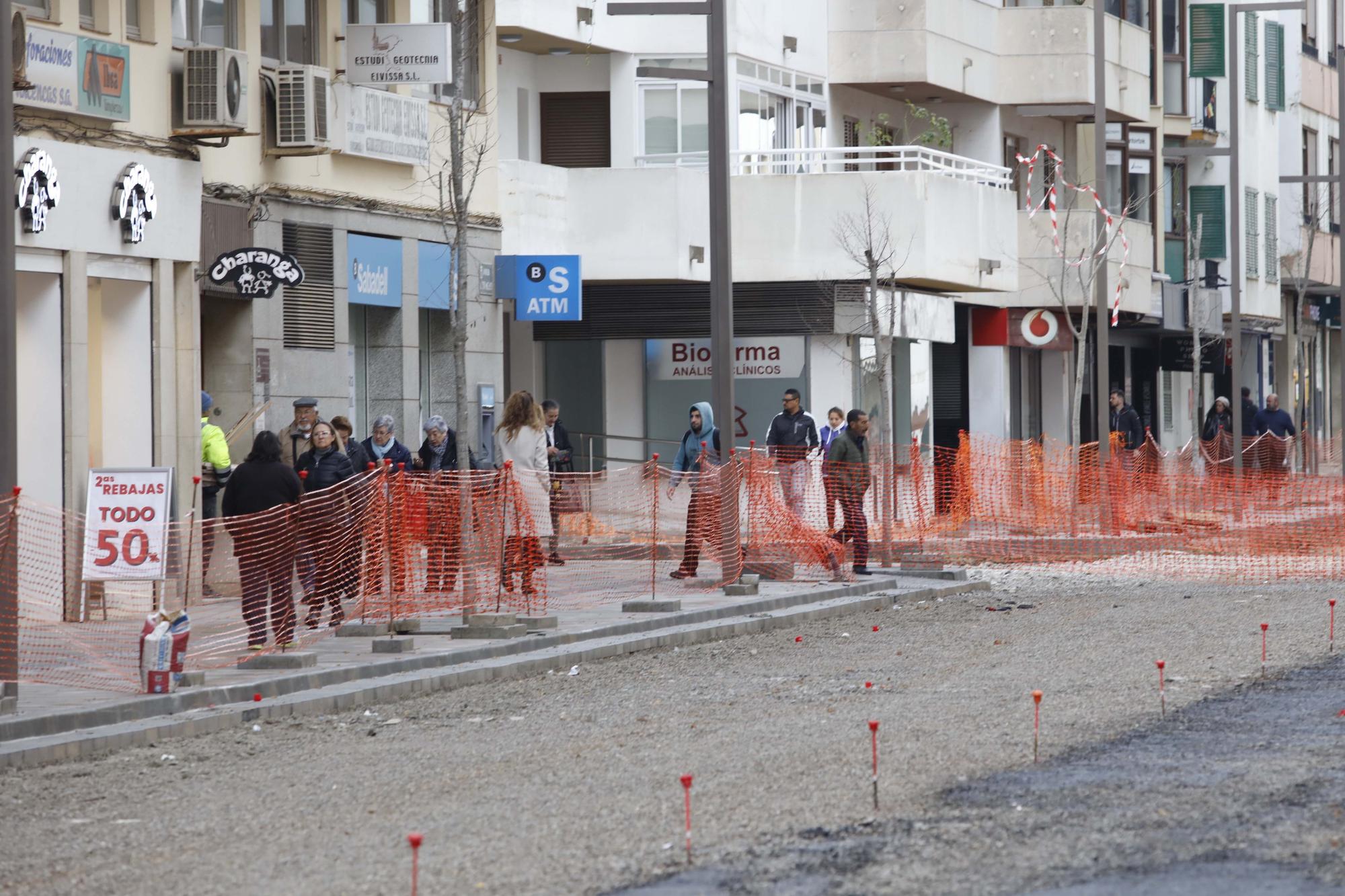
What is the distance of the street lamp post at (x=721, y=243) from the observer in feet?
73.2

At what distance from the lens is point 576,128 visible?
119ft

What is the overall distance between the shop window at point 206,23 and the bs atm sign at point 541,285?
6.79 m

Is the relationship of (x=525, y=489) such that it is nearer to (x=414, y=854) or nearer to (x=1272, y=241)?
(x=414, y=854)

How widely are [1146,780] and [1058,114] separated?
1407 inches

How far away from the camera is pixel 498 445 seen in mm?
20469

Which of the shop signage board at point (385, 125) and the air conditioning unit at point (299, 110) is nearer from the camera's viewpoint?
the air conditioning unit at point (299, 110)

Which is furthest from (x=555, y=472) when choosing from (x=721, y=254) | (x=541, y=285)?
(x=541, y=285)

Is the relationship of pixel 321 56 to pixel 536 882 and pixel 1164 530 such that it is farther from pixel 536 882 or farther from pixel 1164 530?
pixel 536 882

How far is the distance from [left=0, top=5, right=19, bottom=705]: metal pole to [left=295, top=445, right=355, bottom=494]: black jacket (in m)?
4.58

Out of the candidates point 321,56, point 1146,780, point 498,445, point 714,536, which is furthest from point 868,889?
point 321,56

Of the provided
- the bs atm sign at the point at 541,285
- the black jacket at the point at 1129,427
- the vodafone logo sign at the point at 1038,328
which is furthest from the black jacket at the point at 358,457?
the vodafone logo sign at the point at 1038,328

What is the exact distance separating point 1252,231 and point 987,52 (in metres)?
17.8

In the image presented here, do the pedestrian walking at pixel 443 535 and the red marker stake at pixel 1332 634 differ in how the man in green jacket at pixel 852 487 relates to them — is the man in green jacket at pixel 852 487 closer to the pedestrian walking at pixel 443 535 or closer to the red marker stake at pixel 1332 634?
the pedestrian walking at pixel 443 535

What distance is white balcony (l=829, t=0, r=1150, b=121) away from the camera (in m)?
39.9
